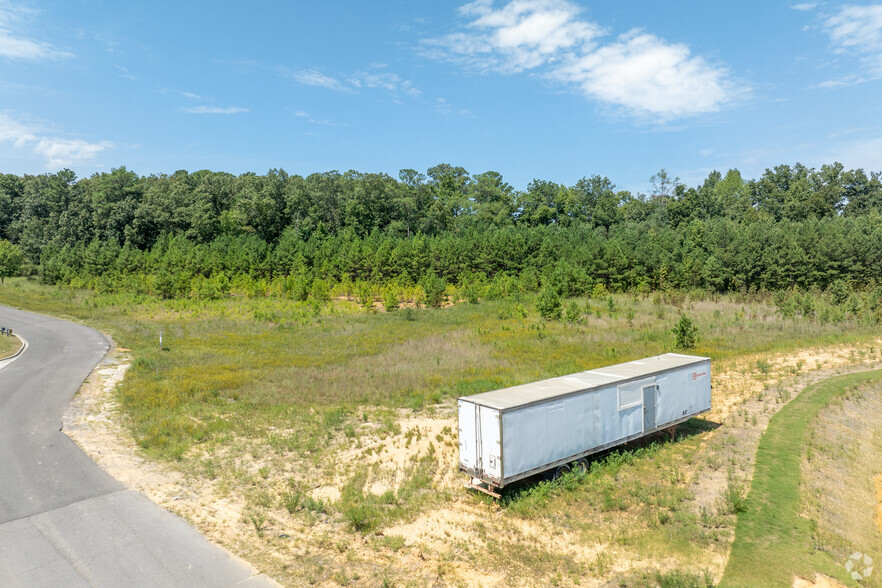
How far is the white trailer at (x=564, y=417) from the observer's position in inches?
531

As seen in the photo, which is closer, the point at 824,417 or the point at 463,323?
the point at 824,417

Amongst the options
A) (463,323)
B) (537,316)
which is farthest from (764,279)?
(463,323)

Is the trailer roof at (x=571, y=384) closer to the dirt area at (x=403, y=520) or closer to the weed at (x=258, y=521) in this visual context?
the dirt area at (x=403, y=520)

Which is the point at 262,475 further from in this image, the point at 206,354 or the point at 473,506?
the point at 206,354

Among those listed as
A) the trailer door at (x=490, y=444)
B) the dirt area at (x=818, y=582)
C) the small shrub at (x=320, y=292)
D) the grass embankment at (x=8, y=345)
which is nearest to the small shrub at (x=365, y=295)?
the small shrub at (x=320, y=292)

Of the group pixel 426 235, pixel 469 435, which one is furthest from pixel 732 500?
pixel 426 235

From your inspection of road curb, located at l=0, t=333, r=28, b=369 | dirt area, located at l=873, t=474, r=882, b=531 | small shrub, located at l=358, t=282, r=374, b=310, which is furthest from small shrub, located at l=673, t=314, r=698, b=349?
road curb, located at l=0, t=333, r=28, b=369

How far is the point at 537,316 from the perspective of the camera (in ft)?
162

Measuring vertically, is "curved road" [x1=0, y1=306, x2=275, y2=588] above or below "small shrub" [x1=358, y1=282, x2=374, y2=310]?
below

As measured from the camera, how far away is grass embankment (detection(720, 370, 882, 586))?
422 inches

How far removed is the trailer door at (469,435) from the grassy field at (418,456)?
1162 mm

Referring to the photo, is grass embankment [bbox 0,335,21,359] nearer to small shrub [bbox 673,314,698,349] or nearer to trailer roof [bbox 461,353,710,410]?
trailer roof [bbox 461,353,710,410]

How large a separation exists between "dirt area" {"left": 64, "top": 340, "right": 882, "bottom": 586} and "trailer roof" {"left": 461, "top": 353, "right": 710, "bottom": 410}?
9.50 feet

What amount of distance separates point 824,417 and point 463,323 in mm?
30417
